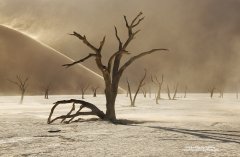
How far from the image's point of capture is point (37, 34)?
134500mm

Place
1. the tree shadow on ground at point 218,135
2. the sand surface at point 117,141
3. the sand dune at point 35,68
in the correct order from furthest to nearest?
the sand dune at point 35,68
the tree shadow on ground at point 218,135
the sand surface at point 117,141

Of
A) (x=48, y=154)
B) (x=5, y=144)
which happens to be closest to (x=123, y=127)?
(x=5, y=144)

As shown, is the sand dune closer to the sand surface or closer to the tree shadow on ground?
the sand surface

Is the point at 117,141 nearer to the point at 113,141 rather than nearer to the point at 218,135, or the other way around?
the point at 113,141

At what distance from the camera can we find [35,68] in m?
95.9

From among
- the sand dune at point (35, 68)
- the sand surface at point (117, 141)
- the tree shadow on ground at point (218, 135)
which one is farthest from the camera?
the sand dune at point (35, 68)

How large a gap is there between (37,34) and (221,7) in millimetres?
50187

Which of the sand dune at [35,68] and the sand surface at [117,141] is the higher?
the sand dune at [35,68]

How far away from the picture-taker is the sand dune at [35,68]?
9175 centimetres

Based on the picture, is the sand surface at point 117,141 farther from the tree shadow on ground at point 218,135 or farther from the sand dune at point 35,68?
the sand dune at point 35,68

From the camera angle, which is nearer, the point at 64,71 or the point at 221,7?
the point at 64,71

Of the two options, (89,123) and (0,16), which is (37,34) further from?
(89,123)

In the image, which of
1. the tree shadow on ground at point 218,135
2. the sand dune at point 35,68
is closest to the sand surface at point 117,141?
the tree shadow on ground at point 218,135

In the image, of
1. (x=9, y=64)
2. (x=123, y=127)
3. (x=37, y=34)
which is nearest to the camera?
(x=123, y=127)
